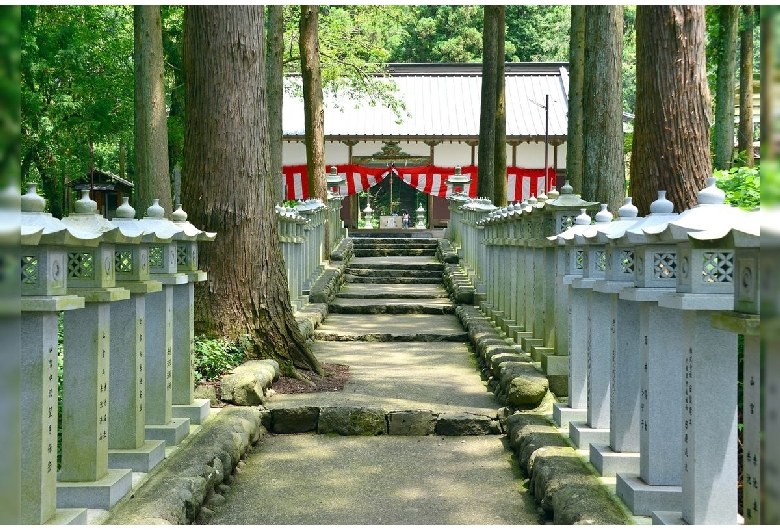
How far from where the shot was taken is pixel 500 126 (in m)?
17.9

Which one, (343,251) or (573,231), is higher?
(573,231)

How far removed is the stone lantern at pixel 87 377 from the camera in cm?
394

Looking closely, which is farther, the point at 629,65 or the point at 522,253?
the point at 629,65

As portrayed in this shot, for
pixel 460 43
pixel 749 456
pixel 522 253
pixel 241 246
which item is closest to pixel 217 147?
pixel 241 246

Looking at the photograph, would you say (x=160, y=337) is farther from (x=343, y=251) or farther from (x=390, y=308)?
(x=343, y=251)

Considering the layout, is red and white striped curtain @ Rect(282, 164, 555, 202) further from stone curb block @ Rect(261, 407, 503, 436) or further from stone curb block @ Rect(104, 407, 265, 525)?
stone curb block @ Rect(104, 407, 265, 525)

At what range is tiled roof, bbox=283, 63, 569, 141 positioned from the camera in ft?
89.7

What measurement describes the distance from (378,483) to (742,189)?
400 centimetres

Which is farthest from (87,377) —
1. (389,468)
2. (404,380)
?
(404,380)

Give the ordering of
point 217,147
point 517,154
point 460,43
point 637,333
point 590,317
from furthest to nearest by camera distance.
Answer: point 460,43 → point 517,154 → point 217,147 → point 590,317 → point 637,333

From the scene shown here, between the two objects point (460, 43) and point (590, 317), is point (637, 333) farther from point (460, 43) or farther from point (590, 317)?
point (460, 43)

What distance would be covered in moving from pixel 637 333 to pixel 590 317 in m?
0.75

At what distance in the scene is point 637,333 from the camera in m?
4.45

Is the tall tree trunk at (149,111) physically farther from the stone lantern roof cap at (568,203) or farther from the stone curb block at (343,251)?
the stone curb block at (343,251)
